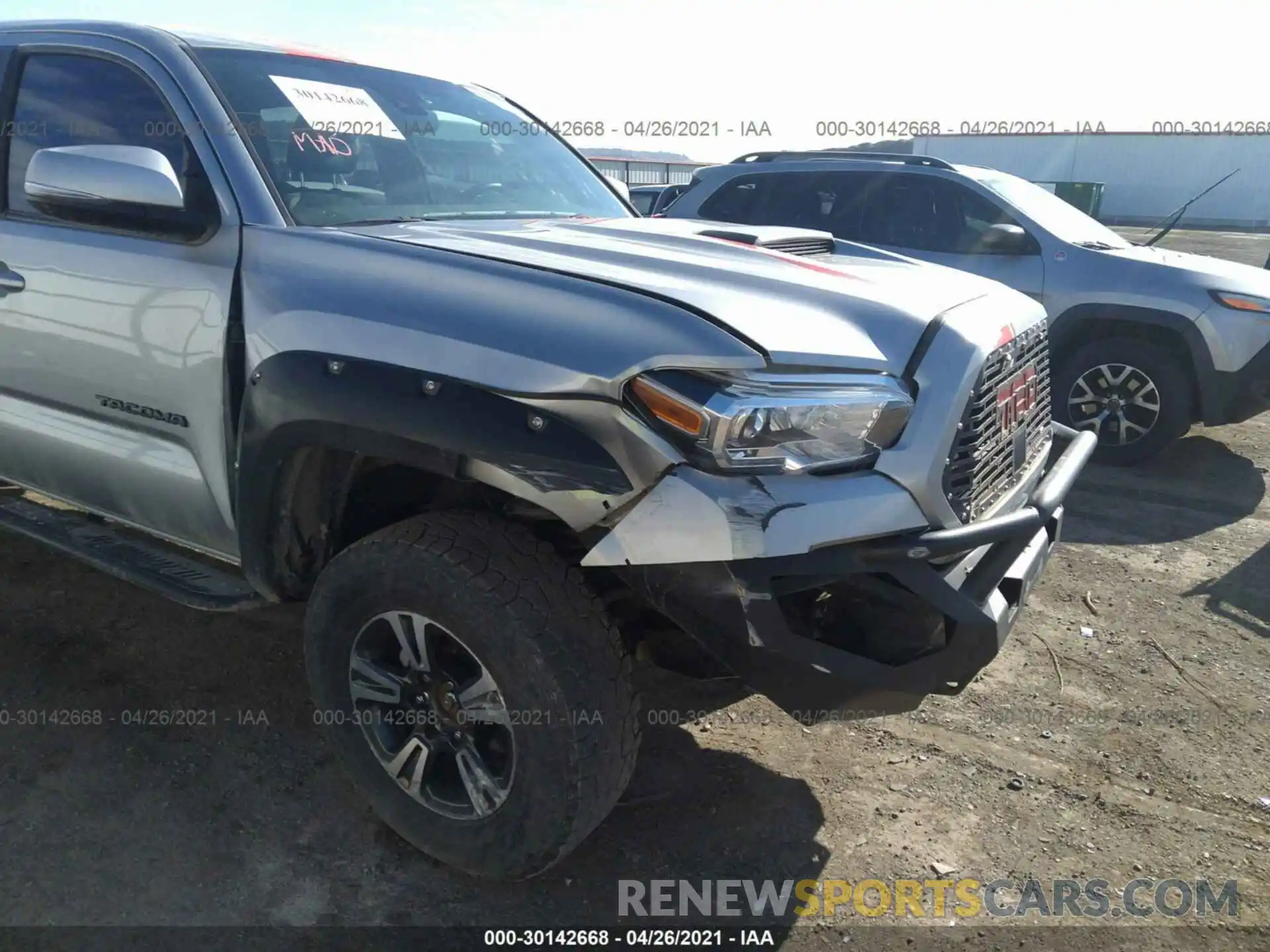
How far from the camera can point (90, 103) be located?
3.03 meters

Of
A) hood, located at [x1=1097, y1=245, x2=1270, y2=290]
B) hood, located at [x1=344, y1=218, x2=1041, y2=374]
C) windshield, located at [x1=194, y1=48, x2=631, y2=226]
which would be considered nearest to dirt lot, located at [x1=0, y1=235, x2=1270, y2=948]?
hood, located at [x1=344, y1=218, x2=1041, y2=374]

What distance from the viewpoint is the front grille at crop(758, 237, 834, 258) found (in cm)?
296

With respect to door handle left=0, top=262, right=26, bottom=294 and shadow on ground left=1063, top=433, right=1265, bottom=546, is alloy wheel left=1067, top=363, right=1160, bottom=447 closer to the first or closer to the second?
shadow on ground left=1063, top=433, right=1265, bottom=546

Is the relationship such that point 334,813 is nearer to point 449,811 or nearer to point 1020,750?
point 449,811

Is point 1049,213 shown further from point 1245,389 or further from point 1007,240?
A: point 1245,389

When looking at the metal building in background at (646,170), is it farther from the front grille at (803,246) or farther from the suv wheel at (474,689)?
the suv wheel at (474,689)

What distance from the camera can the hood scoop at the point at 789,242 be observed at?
293cm

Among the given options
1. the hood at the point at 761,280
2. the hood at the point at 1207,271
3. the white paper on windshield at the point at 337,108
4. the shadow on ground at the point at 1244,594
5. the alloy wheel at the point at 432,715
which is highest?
the white paper on windshield at the point at 337,108

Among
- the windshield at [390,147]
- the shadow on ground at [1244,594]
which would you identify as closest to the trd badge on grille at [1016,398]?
the windshield at [390,147]

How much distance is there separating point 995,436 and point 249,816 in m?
2.29

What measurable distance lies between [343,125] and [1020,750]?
294 cm

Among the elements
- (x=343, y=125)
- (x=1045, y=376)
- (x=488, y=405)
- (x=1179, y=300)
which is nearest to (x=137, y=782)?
(x=488, y=405)

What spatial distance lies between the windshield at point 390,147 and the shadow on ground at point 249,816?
1.68 metres

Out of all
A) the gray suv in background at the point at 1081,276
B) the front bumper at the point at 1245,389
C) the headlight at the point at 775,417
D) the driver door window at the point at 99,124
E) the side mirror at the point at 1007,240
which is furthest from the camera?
the side mirror at the point at 1007,240
